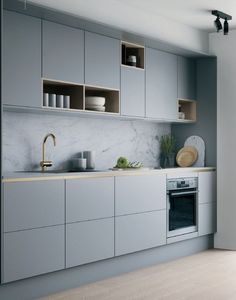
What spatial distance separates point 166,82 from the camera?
6.36 meters

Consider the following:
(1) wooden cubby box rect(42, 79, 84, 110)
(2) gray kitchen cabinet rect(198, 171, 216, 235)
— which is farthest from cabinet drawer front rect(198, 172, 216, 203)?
(1) wooden cubby box rect(42, 79, 84, 110)

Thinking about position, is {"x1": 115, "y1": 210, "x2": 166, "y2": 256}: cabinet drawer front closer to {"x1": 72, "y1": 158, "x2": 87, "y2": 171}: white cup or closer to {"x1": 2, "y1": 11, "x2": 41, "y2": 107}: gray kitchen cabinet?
{"x1": 72, "y1": 158, "x2": 87, "y2": 171}: white cup

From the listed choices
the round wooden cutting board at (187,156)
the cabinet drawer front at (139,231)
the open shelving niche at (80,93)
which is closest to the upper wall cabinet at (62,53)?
the open shelving niche at (80,93)

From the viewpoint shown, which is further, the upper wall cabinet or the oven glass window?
the oven glass window

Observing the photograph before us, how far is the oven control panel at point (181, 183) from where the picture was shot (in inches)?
237

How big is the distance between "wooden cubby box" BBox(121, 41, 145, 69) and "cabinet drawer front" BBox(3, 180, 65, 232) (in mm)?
1829

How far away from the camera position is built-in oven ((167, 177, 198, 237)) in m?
6.02

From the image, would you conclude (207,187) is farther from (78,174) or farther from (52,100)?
(52,100)

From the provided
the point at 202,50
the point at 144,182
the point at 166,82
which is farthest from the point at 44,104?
the point at 202,50

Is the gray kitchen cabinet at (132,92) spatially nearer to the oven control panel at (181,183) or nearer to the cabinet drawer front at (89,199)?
the oven control panel at (181,183)

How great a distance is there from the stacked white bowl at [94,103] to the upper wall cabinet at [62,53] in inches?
11.0

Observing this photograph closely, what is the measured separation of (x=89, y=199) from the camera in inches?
194

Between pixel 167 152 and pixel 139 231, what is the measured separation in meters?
1.50

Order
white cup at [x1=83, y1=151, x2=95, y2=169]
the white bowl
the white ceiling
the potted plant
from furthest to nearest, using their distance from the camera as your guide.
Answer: the potted plant
white cup at [x1=83, y1=151, x2=95, y2=169]
the white bowl
the white ceiling
